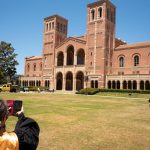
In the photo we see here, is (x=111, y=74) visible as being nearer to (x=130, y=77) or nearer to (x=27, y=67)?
(x=130, y=77)

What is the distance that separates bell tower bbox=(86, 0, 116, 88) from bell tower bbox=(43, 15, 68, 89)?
529 inches

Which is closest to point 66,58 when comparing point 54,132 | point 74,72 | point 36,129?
point 74,72

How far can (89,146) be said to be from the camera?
7.68m

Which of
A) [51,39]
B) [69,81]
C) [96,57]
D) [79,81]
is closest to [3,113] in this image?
[96,57]

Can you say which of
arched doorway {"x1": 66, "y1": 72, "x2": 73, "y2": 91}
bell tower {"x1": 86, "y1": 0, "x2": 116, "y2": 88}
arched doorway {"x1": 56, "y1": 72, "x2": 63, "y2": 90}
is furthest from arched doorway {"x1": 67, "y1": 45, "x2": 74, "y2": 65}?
bell tower {"x1": 86, "y1": 0, "x2": 116, "y2": 88}

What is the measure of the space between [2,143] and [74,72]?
2381 inches

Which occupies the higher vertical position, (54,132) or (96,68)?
(96,68)

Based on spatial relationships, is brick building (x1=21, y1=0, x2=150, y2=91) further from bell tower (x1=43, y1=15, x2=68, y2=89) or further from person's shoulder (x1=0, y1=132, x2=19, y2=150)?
person's shoulder (x1=0, y1=132, x2=19, y2=150)

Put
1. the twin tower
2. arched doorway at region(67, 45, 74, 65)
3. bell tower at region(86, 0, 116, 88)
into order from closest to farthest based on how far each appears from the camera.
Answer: bell tower at region(86, 0, 116, 88)
the twin tower
arched doorway at region(67, 45, 74, 65)

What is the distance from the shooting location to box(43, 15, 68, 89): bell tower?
233 ft

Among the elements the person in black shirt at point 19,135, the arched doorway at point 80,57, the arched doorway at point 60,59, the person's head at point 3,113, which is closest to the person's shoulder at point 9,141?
the person in black shirt at point 19,135

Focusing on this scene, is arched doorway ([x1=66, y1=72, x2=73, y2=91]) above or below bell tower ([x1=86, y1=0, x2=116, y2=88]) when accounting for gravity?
below

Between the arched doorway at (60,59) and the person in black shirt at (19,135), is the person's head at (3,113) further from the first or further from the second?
the arched doorway at (60,59)

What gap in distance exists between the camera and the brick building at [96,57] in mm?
54406
